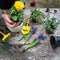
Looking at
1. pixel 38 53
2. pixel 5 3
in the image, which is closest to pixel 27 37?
pixel 38 53

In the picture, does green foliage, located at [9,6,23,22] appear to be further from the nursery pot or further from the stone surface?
the nursery pot

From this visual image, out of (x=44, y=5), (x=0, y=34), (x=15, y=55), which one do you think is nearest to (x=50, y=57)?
(x=15, y=55)

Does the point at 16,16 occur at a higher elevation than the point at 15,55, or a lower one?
higher

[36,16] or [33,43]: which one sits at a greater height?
[36,16]

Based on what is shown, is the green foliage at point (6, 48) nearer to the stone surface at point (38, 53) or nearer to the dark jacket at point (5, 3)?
the stone surface at point (38, 53)

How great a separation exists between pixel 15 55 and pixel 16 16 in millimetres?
495

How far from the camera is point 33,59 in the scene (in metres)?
3.10

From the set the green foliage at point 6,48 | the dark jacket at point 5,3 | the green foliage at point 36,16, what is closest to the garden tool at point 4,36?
the green foliage at point 6,48

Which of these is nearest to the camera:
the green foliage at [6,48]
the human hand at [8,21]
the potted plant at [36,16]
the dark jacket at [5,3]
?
the green foliage at [6,48]

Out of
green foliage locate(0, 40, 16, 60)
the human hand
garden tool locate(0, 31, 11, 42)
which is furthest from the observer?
the human hand

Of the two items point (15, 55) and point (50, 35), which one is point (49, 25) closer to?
point (50, 35)

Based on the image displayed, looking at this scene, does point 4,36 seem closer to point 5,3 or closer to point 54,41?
point 54,41

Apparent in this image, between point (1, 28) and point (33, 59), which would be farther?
point (1, 28)

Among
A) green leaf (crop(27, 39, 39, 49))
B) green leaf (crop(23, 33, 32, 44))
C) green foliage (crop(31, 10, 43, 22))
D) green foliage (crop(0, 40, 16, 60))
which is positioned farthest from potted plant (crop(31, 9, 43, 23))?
green foliage (crop(0, 40, 16, 60))
